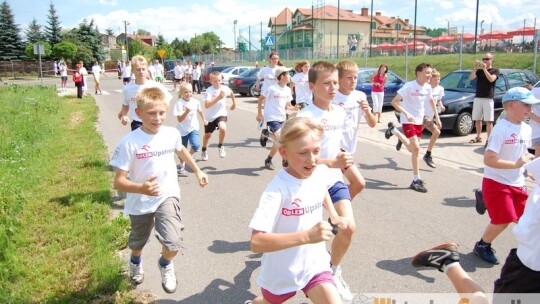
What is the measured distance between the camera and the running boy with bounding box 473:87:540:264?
4.09m

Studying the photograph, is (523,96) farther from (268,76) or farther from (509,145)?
(268,76)

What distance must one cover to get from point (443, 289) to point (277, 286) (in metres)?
1.99

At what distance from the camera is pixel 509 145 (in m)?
4.25

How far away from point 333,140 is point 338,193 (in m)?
0.51

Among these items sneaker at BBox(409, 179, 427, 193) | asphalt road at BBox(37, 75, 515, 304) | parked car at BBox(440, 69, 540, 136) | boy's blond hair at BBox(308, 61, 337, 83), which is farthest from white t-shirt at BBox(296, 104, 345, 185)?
parked car at BBox(440, 69, 540, 136)

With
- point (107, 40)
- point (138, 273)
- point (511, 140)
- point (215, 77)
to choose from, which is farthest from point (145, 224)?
point (107, 40)

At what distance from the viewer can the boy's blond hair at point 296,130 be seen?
266 cm

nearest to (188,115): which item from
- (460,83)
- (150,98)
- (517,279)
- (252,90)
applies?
(150,98)

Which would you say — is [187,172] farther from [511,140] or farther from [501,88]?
[501,88]

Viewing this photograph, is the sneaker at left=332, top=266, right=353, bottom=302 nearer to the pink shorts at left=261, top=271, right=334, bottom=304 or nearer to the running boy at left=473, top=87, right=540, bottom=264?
the pink shorts at left=261, top=271, right=334, bottom=304

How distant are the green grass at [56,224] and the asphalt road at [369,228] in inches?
18.3

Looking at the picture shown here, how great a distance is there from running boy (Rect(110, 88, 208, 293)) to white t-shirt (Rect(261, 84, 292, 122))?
5.06m

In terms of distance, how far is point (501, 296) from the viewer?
9.02 ft

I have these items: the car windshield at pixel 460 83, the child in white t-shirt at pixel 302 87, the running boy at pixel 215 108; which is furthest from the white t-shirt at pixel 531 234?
the car windshield at pixel 460 83
